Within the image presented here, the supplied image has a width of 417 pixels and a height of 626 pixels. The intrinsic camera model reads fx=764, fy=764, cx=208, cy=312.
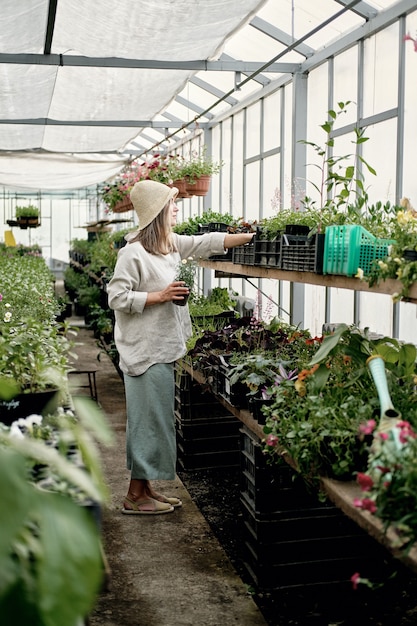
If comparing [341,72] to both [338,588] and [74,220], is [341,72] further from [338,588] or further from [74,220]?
[74,220]

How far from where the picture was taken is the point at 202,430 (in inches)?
182

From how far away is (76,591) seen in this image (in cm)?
81

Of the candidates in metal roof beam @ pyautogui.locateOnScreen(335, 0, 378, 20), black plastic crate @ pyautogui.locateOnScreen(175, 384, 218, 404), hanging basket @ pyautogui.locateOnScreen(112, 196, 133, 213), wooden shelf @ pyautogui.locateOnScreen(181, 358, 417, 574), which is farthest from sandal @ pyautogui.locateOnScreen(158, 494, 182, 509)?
hanging basket @ pyautogui.locateOnScreen(112, 196, 133, 213)

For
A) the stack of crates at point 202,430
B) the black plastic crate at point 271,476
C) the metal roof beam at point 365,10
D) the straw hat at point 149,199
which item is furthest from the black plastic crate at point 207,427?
the metal roof beam at point 365,10

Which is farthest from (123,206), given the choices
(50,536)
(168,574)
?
(50,536)

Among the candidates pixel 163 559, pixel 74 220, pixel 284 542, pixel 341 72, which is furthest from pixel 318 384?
pixel 74 220

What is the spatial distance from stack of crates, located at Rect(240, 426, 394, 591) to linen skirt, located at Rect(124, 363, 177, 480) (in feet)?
2.34

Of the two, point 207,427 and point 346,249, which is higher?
point 346,249

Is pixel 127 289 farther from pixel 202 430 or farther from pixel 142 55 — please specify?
pixel 142 55

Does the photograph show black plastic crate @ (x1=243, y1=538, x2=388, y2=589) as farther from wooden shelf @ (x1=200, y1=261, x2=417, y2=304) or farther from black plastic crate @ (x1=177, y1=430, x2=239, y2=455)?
black plastic crate @ (x1=177, y1=430, x2=239, y2=455)

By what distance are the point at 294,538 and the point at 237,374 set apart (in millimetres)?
718

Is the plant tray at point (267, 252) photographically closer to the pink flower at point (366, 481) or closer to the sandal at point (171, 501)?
the sandal at point (171, 501)

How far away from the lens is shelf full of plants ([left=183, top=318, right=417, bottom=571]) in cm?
167

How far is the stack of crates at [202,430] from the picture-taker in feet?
15.1
